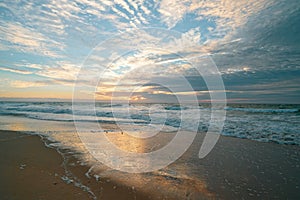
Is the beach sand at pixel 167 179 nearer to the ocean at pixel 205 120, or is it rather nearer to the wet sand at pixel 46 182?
the wet sand at pixel 46 182

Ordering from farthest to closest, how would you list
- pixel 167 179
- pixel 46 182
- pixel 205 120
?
pixel 205 120, pixel 167 179, pixel 46 182

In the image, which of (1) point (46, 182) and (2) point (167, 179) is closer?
(1) point (46, 182)

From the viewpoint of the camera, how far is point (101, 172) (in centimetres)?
498

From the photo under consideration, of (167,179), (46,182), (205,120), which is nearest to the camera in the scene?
(46,182)

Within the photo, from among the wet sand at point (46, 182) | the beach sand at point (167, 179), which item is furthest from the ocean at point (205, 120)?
the wet sand at point (46, 182)

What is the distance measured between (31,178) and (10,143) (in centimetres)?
484

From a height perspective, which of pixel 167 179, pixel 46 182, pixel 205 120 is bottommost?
pixel 46 182

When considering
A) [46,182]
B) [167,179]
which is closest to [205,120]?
[167,179]

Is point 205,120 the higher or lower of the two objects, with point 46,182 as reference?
higher

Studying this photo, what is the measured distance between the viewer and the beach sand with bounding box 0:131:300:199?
3.83m

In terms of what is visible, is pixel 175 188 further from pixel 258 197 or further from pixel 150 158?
pixel 150 158

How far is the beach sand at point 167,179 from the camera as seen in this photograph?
3.83 m

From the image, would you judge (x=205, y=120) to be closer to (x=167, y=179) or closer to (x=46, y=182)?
(x=167, y=179)

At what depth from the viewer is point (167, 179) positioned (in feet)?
15.1
